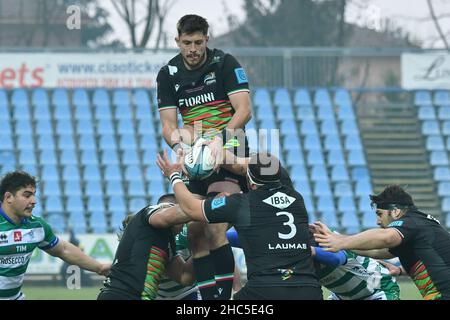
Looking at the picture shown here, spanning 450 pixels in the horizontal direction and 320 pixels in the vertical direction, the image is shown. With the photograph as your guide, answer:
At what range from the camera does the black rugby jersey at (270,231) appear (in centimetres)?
941

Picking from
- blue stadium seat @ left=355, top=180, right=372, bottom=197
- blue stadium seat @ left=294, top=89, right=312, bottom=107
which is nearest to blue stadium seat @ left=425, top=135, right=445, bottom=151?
blue stadium seat @ left=355, top=180, right=372, bottom=197

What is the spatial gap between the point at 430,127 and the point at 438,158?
117 centimetres

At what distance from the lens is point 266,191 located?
955cm

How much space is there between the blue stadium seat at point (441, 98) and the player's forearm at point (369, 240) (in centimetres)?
2048

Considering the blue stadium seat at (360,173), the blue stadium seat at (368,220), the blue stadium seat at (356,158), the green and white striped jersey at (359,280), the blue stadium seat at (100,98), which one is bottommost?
the green and white striped jersey at (359,280)

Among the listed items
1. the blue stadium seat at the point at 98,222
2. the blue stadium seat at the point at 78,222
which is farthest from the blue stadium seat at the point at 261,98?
the blue stadium seat at the point at 78,222

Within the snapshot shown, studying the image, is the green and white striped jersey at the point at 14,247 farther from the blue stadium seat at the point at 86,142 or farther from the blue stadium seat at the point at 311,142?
the blue stadium seat at the point at 311,142

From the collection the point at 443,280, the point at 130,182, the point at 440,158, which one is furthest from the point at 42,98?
the point at 443,280

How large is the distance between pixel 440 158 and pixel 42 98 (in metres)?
10.6

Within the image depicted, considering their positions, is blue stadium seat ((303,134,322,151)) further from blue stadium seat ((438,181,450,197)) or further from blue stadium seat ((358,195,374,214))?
blue stadium seat ((438,181,450,197))

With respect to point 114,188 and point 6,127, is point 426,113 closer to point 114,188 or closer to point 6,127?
point 114,188

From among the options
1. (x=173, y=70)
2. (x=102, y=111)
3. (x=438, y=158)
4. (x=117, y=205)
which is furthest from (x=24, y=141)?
(x=173, y=70)

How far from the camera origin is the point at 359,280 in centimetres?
1117

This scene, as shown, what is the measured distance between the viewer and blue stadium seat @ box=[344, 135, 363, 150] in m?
28.7
